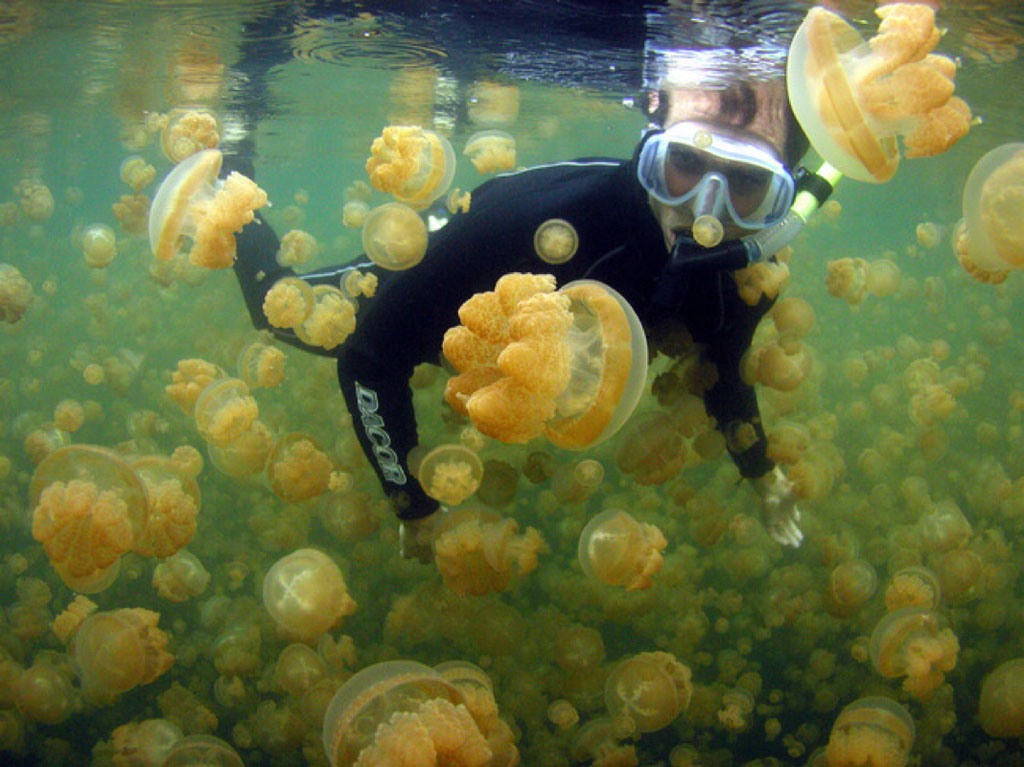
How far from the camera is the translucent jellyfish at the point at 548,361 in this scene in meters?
2.32

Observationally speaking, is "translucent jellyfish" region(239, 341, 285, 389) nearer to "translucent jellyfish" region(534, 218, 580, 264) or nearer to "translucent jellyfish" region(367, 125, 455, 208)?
"translucent jellyfish" region(367, 125, 455, 208)

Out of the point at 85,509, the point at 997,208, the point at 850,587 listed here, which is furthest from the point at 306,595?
the point at 997,208

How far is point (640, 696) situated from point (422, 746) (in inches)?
70.7

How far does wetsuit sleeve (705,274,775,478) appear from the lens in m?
3.82

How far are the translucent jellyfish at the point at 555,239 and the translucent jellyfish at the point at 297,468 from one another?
1975 millimetres

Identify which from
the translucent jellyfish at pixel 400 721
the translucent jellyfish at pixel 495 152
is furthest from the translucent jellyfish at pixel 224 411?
the translucent jellyfish at pixel 495 152

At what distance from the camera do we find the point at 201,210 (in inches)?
149

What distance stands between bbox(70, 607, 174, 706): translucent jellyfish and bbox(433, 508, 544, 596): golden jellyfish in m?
1.78

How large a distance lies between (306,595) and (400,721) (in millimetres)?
1376

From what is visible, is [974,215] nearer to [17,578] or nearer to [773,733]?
[773,733]

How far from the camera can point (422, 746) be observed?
7.74ft

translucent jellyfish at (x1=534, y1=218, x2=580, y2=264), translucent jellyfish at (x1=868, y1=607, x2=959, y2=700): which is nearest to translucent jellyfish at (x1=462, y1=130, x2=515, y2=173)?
translucent jellyfish at (x1=534, y1=218, x2=580, y2=264)

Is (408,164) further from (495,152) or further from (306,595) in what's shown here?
(306,595)

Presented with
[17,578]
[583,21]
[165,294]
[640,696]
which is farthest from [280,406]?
[165,294]
